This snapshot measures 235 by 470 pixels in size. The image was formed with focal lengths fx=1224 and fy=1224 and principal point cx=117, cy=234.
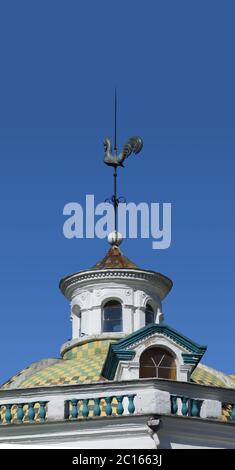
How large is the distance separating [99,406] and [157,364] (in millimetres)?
2985

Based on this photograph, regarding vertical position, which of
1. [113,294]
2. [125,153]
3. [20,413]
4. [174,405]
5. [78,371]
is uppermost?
[125,153]

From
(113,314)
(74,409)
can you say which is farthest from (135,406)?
(113,314)

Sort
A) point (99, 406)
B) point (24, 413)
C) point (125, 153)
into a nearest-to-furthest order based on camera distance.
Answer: point (99, 406)
point (24, 413)
point (125, 153)

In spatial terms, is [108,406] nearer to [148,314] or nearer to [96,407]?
[96,407]

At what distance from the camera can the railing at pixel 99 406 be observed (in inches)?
816

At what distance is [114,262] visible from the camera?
32531 mm

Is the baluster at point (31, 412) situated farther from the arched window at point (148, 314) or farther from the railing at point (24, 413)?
the arched window at point (148, 314)

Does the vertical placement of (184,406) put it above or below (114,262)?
below

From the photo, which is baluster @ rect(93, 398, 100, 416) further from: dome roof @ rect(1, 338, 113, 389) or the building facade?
dome roof @ rect(1, 338, 113, 389)

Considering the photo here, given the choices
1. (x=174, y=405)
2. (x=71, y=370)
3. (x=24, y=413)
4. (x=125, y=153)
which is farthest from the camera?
(x=125, y=153)

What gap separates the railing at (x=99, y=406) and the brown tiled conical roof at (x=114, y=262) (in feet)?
36.9

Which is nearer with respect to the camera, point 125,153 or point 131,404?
point 131,404

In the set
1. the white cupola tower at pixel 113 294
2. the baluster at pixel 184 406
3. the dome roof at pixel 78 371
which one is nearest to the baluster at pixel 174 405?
the baluster at pixel 184 406
